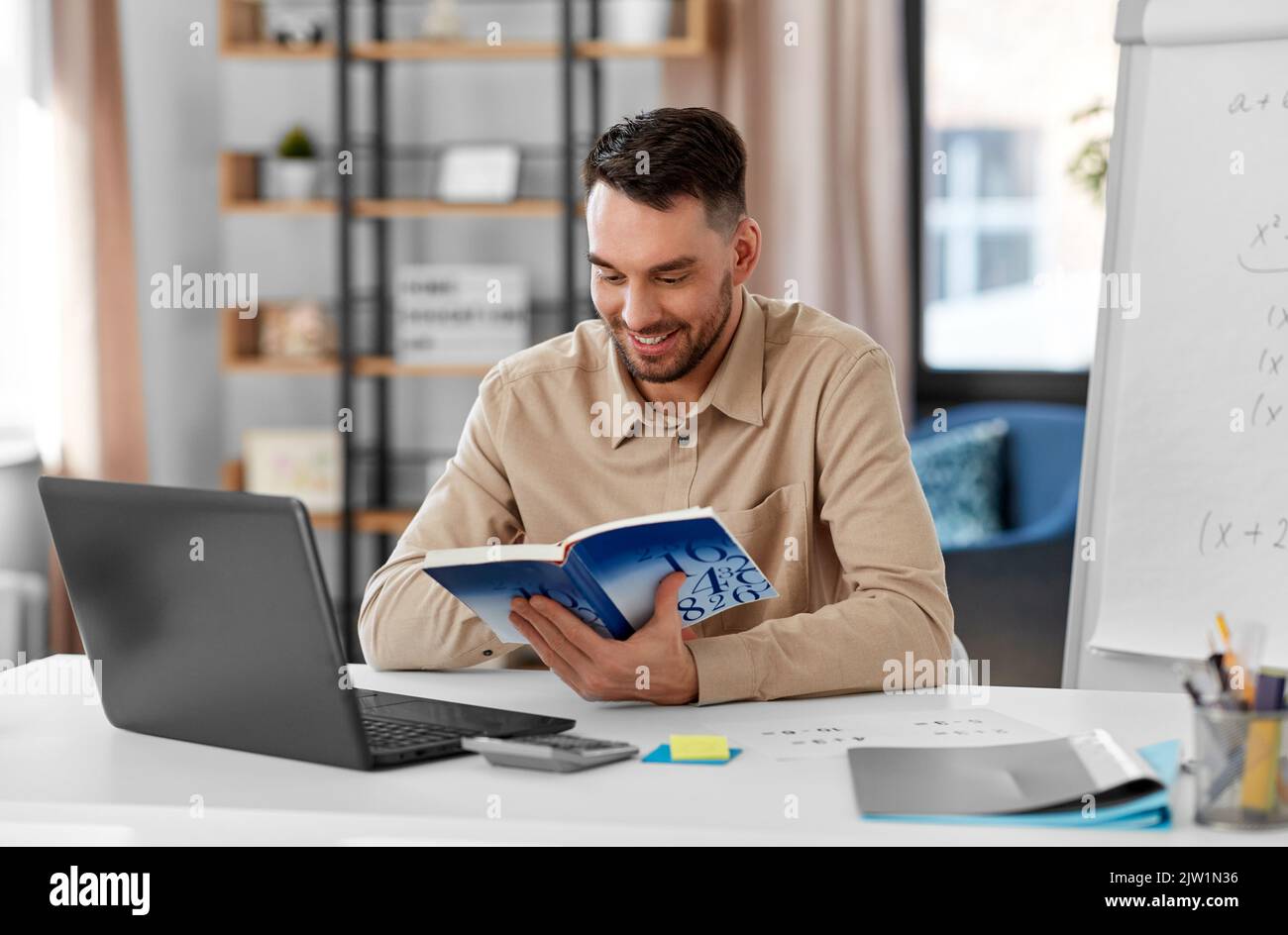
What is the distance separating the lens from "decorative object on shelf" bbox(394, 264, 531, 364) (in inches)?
148

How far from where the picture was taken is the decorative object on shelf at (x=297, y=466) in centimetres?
385

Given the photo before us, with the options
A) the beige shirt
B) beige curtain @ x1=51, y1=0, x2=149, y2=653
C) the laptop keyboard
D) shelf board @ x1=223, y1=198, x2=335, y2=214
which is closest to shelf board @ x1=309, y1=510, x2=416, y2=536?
beige curtain @ x1=51, y1=0, x2=149, y2=653

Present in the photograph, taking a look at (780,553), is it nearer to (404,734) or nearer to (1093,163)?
(404,734)

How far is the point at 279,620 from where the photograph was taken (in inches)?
45.5

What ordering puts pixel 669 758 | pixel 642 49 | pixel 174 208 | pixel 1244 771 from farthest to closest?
pixel 174 208, pixel 642 49, pixel 669 758, pixel 1244 771

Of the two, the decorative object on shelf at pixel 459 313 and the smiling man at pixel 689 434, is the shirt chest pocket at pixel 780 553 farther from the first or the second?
the decorative object on shelf at pixel 459 313

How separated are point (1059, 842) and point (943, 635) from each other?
0.57 m

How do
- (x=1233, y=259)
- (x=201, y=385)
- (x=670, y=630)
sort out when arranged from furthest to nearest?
(x=201, y=385), (x=1233, y=259), (x=670, y=630)

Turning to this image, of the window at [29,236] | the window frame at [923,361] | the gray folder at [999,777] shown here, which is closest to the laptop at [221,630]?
the gray folder at [999,777]

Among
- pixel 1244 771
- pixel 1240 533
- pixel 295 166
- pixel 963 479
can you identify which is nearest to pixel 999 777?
pixel 1244 771

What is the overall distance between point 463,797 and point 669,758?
0.62 feet

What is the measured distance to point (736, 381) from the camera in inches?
69.6
